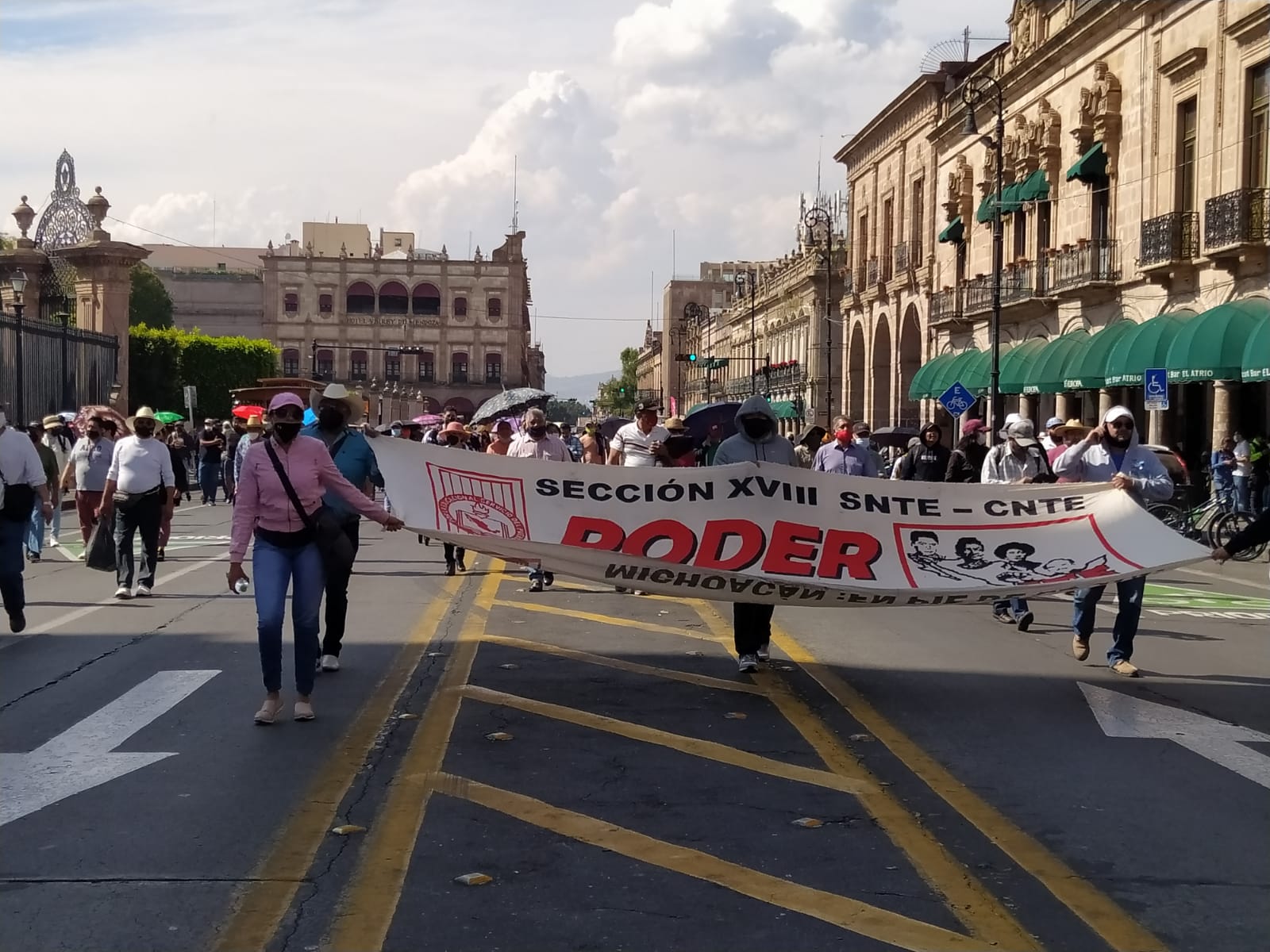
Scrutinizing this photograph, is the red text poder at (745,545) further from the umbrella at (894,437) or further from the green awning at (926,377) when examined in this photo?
the green awning at (926,377)

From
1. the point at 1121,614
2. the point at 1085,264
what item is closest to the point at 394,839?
the point at 1121,614

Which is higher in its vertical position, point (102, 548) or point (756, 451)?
point (756, 451)

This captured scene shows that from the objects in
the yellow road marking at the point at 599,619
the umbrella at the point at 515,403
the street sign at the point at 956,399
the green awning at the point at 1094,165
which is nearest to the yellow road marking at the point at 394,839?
the yellow road marking at the point at 599,619

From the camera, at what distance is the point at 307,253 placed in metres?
138

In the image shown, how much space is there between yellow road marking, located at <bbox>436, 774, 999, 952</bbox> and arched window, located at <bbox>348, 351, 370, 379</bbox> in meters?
129

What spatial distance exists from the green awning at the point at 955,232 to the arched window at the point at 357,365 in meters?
91.1

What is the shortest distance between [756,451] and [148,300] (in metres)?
106

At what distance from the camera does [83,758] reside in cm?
759

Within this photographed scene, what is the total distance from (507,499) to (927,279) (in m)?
45.4

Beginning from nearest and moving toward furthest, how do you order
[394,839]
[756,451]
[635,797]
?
[394,839], [635,797], [756,451]

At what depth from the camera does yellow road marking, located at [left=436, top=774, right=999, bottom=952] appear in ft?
16.2

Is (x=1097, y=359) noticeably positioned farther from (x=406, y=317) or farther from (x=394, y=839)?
(x=406, y=317)

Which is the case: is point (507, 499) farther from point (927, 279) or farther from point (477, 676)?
point (927, 279)

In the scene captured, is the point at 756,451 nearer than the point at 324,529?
No
